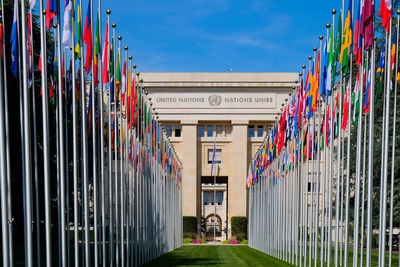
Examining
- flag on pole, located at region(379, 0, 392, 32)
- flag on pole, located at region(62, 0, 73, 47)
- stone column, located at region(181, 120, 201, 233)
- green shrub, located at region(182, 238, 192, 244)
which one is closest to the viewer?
flag on pole, located at region(379, 0, 392, 32)

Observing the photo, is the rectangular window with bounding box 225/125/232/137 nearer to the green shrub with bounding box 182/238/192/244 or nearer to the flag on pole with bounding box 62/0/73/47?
the green shrub with bounding box 182/238/192/244

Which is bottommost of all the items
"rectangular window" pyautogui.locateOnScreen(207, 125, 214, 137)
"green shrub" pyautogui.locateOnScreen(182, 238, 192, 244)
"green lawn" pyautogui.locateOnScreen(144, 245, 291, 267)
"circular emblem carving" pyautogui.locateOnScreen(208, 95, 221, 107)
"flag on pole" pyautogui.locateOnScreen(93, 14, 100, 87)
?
"green shrub" pyautogui.locateOnScreen(182, 238, 192, 244)

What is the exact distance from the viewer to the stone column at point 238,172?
72.0m

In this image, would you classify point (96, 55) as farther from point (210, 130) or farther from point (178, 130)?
point (210, 130)

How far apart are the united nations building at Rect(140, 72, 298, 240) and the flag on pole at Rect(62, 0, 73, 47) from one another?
57.9 meters

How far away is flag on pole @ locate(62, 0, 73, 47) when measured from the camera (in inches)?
575

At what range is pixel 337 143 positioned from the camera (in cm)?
2055

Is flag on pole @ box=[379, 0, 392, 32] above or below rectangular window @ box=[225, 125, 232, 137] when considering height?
above

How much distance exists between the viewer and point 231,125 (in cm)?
7538

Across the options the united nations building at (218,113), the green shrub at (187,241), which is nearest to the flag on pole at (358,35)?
the green shrub at (187,241)

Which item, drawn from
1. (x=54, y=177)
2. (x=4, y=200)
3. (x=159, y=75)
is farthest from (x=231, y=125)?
(x=4, y=200)

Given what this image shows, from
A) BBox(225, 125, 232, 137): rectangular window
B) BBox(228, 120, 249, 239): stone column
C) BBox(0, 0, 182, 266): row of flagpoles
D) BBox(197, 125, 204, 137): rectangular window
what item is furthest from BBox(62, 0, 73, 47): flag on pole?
BBox(225, 125, 232, 137): rectangular window

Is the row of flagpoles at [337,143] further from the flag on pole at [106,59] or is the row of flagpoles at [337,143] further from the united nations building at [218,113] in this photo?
the united nations building at [218,113]

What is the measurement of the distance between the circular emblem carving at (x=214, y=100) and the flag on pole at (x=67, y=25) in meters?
59.7
